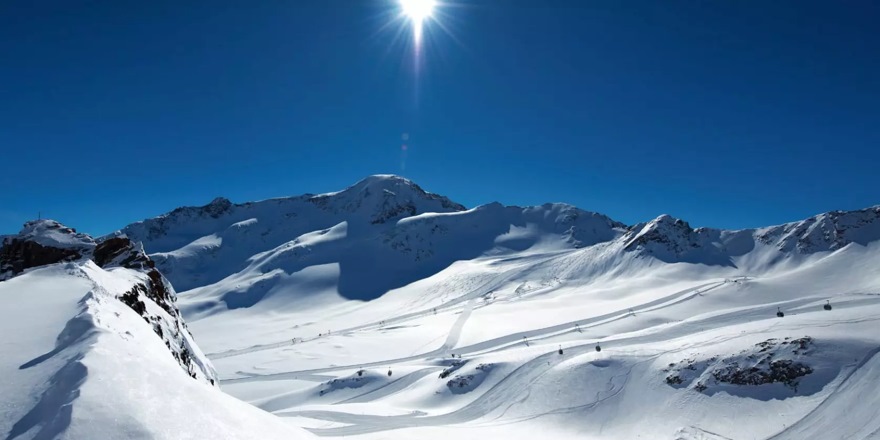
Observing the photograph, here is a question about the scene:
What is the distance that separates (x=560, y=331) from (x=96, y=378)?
66497 millimetres

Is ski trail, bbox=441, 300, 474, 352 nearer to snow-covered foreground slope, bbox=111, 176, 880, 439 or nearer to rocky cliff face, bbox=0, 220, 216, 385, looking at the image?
snow-covered foreground slope, bbox=111, 176, 880, 439

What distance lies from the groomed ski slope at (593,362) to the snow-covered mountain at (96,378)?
15784 mm

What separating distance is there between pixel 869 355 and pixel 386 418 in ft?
101

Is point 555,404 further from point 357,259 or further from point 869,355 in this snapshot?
point 357,259

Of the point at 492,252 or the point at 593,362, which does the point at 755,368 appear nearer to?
the point at 593,362

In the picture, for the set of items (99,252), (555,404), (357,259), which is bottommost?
(555,404)

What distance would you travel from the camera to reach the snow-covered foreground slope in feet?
89.4

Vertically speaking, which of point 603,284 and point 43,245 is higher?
point 43,245

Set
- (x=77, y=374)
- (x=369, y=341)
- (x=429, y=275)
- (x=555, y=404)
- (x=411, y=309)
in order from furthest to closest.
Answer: (x=429, y=275) < (x=411, y=309) < (x=369, y=341) < (x=555, y=404) < (x=77, y=374)

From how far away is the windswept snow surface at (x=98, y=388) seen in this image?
7.95 meters

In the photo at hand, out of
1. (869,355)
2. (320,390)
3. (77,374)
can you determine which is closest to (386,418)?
(320,390)

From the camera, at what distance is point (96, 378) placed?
9164 mm

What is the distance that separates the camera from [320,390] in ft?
158

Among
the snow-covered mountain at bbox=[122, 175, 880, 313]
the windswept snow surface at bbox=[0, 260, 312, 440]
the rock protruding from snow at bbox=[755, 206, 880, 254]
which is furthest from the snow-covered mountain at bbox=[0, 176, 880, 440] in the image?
the snow-covered mountain at bbox=[122, 175, 880, 313]
